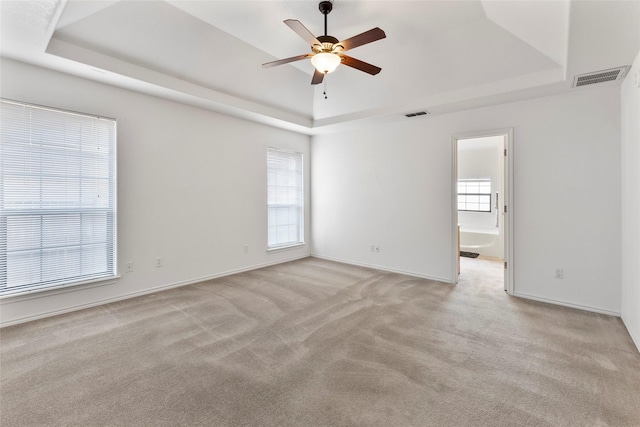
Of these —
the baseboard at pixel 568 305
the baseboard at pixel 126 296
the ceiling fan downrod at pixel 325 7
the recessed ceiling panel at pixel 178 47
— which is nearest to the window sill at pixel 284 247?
the baseboard at pixel 126 296

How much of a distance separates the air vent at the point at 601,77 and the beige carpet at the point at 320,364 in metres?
2.49

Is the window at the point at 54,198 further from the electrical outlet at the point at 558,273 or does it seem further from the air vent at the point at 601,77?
the electrical outlet at the point at 558,273

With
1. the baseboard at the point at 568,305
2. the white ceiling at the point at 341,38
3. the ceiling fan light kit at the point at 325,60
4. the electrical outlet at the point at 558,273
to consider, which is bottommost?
the baseboard at the point at 568,305

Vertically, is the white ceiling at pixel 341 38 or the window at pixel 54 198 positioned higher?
the white ceiling at pixel 341 38

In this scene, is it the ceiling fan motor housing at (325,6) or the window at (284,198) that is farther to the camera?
the window at (284,198)

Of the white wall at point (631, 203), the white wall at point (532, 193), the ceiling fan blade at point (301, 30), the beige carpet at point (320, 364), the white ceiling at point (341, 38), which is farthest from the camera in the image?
the white wall at point (532, 193)

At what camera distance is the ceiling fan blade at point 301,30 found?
2131 millimetres

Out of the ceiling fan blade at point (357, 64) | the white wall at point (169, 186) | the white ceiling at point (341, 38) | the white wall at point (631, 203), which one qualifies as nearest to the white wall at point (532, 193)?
the white wall at point (631, 203)

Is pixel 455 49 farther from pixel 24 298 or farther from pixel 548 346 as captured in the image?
pixel 24 298

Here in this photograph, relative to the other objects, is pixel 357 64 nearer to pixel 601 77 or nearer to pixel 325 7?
pixel 325 7

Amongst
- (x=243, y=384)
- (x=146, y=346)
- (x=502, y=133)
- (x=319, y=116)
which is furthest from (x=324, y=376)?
(x=319, y=116)

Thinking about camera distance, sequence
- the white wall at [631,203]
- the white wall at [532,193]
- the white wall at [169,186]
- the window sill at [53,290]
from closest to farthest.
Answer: the white wall at [631,203]
the window sill at [53,290]
the white wall at [169,186]
the white wall at [532,193]

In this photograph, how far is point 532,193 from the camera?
372 cm

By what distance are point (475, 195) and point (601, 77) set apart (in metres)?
5.00
